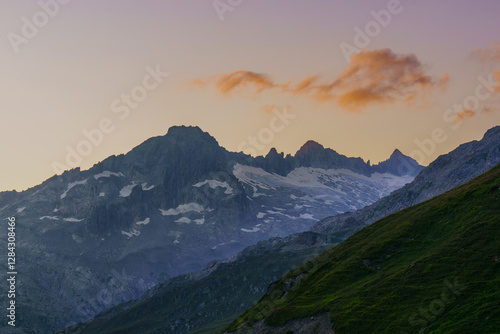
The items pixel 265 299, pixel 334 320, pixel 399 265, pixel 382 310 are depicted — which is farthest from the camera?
pixel 265 299

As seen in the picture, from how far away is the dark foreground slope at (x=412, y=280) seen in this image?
7244 centimetres

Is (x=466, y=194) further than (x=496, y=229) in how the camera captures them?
Yes

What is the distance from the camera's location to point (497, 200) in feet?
338

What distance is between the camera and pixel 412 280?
86.8 metres

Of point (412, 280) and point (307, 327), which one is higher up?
point (307, 327)

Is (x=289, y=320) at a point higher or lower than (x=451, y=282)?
higher

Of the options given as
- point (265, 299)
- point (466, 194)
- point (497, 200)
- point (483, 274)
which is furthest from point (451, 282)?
point (265, 299)

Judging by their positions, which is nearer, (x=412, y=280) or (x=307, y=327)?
(x=412, y=280)

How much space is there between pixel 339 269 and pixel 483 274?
133 ft

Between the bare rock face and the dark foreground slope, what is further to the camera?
the bare rock face

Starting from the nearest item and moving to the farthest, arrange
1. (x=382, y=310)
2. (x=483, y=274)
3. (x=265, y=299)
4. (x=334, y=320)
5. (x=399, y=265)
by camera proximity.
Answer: (x=483, y=274), (x=382, y=310), (x=334, y=320), (x=399, y=265), (x=265, y=299)

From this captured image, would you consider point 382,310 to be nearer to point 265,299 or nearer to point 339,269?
point 339,269

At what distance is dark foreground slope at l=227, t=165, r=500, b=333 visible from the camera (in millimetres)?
72438

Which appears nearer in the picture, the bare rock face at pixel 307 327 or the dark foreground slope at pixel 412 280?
the dark foreground slope at pixel 412 280
